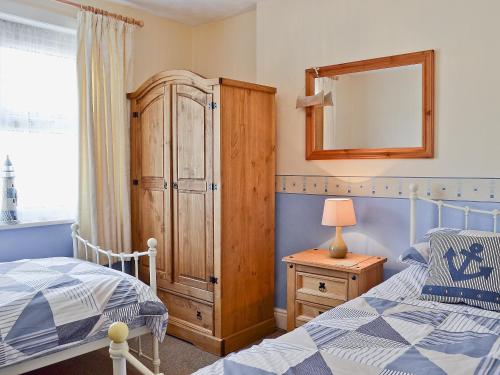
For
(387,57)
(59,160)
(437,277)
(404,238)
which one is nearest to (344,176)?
(404,238)

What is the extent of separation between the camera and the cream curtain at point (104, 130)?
334 cm

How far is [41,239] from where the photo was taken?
10.6ft

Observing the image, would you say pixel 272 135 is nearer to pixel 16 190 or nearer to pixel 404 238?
pixel 404 238

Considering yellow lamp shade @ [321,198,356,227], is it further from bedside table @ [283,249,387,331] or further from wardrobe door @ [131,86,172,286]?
wardrobe door @ [131,86,172,286]

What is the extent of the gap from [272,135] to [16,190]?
1.80 meters

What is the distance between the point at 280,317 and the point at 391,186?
4.22ft

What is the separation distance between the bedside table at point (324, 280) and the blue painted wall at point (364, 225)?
0.11m

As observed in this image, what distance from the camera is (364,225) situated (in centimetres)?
304

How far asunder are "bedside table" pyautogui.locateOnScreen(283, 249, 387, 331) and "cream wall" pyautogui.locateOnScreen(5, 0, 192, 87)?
2076 millimetres

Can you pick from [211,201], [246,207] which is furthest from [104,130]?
[246,207]

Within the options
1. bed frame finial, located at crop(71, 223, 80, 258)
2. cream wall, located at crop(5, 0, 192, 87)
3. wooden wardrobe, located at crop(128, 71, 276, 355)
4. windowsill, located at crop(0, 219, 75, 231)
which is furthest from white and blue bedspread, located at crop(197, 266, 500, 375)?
cream wall, located at crop(5, 0, 192, 87)

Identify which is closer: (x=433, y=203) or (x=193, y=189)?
(x=433, y=203)

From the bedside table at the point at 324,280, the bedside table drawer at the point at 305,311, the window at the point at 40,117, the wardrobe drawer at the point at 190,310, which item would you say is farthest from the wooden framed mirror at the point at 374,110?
the window at the point at 40,117

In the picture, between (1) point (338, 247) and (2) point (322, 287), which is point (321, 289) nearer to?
(2) point (322, 287)
